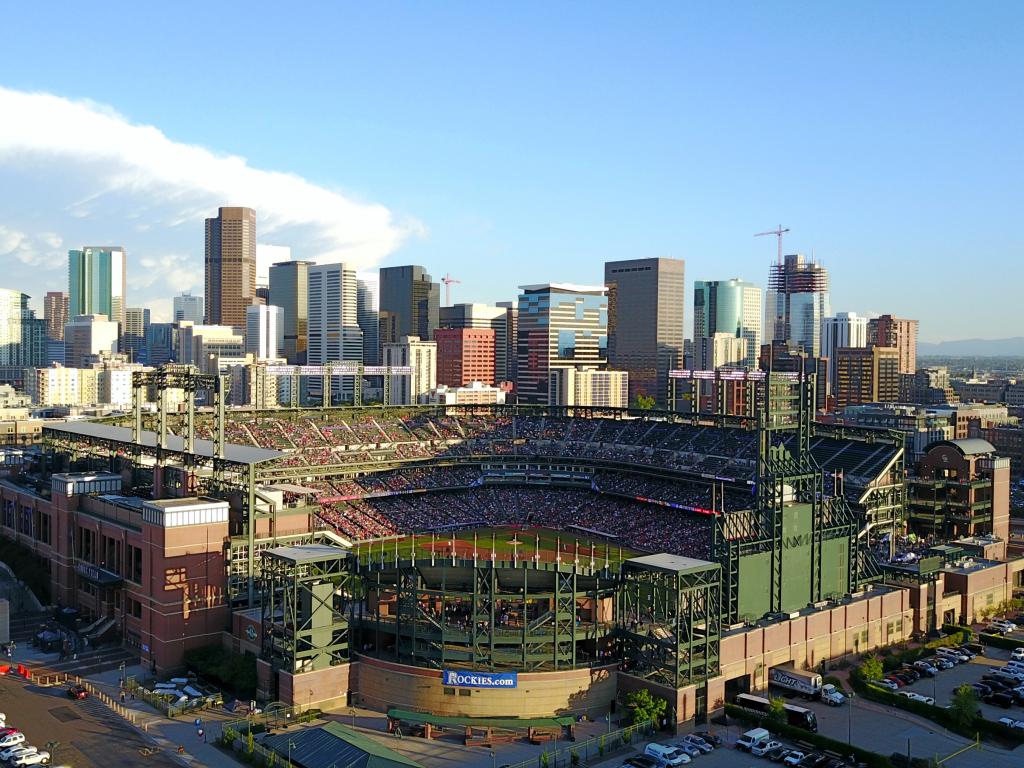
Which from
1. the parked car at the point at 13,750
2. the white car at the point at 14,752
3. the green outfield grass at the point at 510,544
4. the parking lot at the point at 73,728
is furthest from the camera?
the green outfield grass at the point at 510,544

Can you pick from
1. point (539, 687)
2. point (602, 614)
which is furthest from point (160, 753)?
point (602, 614)

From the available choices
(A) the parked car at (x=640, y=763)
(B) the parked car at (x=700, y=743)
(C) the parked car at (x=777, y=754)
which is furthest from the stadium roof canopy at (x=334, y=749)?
(C) the parked car at (x=777, y=754)

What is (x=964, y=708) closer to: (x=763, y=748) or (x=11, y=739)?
(x=763, y=748)

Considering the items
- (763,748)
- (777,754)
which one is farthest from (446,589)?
(777,754)

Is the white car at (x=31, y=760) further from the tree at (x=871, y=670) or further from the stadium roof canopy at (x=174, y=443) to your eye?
the tree at (x=871, y=670)

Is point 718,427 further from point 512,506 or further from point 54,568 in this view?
point 54,568
